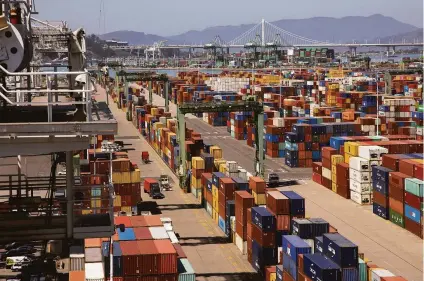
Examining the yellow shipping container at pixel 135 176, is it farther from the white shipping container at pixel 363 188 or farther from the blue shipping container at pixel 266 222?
the white shipping container at pixel 363 188

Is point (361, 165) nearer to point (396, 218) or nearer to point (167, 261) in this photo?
point (396, 218)

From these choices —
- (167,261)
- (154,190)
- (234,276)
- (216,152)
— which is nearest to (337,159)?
(216,152)

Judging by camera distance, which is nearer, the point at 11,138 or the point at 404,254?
the point at 11,138

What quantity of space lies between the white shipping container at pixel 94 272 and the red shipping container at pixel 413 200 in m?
26.8

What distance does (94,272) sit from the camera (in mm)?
17969

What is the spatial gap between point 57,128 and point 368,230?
37.3 m

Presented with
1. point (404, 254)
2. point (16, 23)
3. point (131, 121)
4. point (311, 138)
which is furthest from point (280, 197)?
point (131, 121)

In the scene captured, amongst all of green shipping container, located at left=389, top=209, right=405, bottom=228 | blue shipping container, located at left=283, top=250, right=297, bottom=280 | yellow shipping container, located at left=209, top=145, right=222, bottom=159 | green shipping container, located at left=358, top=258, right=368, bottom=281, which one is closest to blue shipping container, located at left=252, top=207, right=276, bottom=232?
blue shipping container, located at left=283, top=250, right=297, bottom=280

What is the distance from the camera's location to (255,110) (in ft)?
199

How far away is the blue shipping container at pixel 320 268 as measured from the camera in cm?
2594

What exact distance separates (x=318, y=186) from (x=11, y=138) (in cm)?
5190

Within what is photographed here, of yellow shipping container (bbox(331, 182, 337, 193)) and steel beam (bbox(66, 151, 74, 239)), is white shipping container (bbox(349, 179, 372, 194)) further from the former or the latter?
steel beam (bbox(66, 151, 74, 239))

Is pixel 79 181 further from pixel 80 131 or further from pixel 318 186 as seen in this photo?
pixel 318 186

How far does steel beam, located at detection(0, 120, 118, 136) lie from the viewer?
8.37 metres
